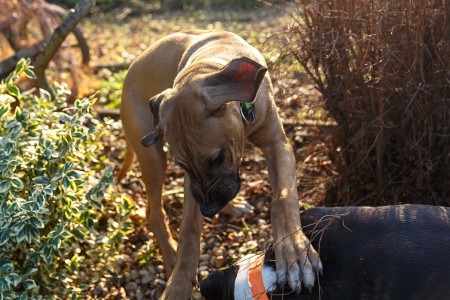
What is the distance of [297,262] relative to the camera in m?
3.58

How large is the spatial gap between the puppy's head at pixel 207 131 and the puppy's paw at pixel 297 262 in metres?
0.49

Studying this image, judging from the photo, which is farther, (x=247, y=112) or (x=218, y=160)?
(x=247, y=112)

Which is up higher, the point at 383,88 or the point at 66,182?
the point at 383,88

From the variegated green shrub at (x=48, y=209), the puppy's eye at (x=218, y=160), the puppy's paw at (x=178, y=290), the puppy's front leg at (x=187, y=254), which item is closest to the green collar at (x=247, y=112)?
the puppy's eye at (x=218, y=160)

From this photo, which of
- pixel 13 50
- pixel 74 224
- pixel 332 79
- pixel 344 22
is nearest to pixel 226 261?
pixel 74 224

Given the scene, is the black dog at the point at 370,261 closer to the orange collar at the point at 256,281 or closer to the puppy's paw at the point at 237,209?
the orange collar at the point at 256,281

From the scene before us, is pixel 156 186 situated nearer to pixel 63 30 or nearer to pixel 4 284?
pixel 4 284

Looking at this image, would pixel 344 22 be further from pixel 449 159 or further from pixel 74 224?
pixel 74 224

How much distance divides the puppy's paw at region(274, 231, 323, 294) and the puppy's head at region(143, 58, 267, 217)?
0.49 m

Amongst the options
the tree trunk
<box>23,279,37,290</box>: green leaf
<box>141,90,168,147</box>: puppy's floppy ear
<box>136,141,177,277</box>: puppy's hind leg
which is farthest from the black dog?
the tree trunk

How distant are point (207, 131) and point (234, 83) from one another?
1.02ft

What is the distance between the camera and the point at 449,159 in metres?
4.55

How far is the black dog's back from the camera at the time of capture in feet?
10.3

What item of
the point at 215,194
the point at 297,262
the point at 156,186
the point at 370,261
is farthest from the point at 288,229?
the point at 156,186
